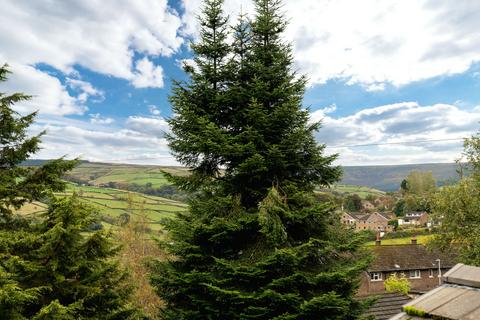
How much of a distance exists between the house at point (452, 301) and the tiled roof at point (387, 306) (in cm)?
1726

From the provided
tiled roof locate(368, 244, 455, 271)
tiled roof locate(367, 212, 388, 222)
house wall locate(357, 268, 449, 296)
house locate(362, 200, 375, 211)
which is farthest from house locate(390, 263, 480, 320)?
house locate(362, 200, 375, 211)

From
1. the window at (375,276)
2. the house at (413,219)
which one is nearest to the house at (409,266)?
the window at (375,276)

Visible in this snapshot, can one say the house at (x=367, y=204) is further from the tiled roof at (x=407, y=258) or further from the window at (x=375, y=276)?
the window at (x=375, y=276)

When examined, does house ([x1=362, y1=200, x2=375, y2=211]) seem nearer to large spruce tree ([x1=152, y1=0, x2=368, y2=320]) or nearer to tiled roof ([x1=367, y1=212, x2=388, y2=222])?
tiled roof ([x1=367, y1=212, x2=388, y2=222])

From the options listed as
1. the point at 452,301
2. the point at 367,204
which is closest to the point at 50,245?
the point at 452,301

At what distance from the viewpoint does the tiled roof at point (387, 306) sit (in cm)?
1928

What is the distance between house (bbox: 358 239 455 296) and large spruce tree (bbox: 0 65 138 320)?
35509mm

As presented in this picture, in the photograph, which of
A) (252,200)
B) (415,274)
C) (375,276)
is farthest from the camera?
(415,274)

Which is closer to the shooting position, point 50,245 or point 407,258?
point 50,245

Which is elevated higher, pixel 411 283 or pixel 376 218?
pixel 376 218

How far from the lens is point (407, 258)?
4197 cm

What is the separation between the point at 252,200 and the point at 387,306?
14958 millimetres

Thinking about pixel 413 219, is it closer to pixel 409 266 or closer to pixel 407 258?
pixel 407 258

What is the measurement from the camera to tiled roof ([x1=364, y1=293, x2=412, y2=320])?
19281 millimetres
